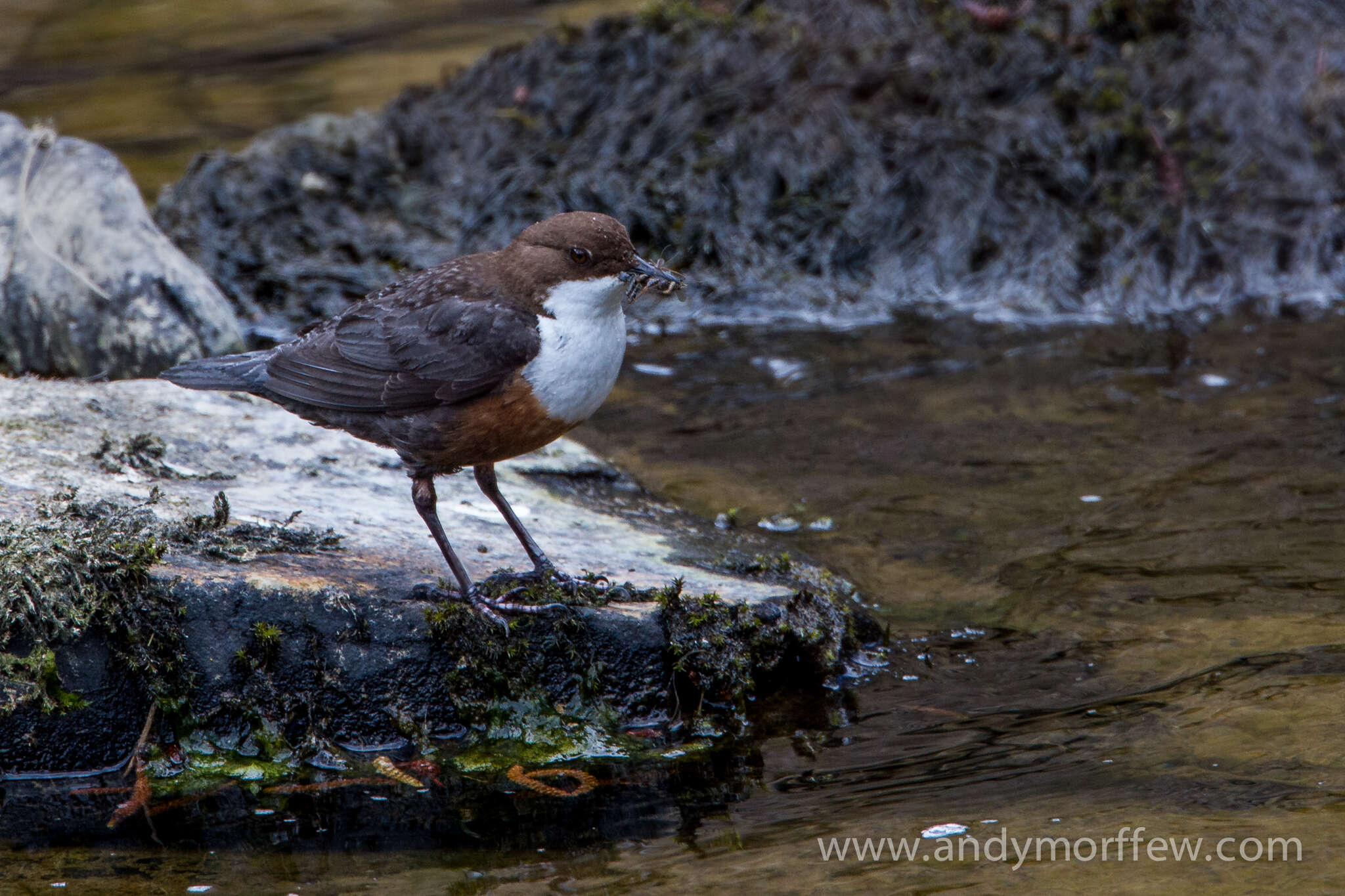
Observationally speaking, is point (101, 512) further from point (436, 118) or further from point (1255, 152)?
point (1255, 152)

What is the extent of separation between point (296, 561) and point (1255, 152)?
6.12 metres

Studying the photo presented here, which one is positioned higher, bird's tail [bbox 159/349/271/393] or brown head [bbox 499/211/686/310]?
brown head [bbox 499/211/686/310]

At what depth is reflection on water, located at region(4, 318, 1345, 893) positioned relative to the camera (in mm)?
3016

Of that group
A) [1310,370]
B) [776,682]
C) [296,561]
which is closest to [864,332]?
[1310,370]

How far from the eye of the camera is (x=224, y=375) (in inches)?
159

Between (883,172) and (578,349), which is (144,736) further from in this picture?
(883,172)

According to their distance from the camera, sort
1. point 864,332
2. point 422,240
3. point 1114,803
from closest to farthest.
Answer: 1. point 1114,803
2. point 864,332
3. point 422,240

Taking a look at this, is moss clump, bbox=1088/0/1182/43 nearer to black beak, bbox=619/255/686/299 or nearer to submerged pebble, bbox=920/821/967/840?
black beak, bbox=619/255/686/299

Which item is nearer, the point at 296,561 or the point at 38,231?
the point at 296,561

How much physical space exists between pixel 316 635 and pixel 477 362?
2.76ft

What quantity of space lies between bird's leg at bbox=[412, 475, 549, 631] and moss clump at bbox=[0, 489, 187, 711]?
2.32ft

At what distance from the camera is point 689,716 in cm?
375

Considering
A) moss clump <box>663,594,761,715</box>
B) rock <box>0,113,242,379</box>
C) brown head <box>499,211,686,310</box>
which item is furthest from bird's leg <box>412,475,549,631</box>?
rock <box>0,113,242,379</box>

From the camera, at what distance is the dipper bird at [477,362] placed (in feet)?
11.8
